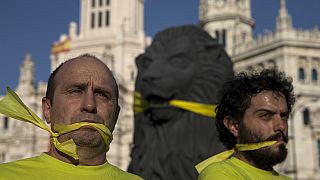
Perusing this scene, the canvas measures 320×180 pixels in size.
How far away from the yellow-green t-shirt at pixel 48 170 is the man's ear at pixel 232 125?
3.31 feet

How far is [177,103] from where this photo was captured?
548cm

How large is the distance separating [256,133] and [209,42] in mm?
3441

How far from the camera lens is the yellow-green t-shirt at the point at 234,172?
7.38 feet

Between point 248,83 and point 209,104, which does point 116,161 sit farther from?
point 248,83

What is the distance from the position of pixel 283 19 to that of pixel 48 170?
3456cm

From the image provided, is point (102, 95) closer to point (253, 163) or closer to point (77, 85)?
point (77, 85)

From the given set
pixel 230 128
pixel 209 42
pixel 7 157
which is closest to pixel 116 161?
pixel 7 157

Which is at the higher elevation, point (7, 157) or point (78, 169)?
point (78, 169)

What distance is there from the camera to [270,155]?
2428mm

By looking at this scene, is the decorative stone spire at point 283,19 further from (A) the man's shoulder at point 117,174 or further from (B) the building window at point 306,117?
(A) the man's shoulder at point 117,174

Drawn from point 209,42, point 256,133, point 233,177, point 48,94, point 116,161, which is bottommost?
point 116,161

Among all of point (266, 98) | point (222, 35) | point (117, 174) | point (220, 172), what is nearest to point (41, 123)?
point (117, 174)

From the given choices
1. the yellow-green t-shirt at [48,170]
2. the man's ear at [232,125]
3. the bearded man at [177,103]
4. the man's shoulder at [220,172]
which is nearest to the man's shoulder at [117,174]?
the yellow-green t-shirt at [48,170]

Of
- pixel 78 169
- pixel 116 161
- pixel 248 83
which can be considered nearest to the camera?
pixel 78 169
